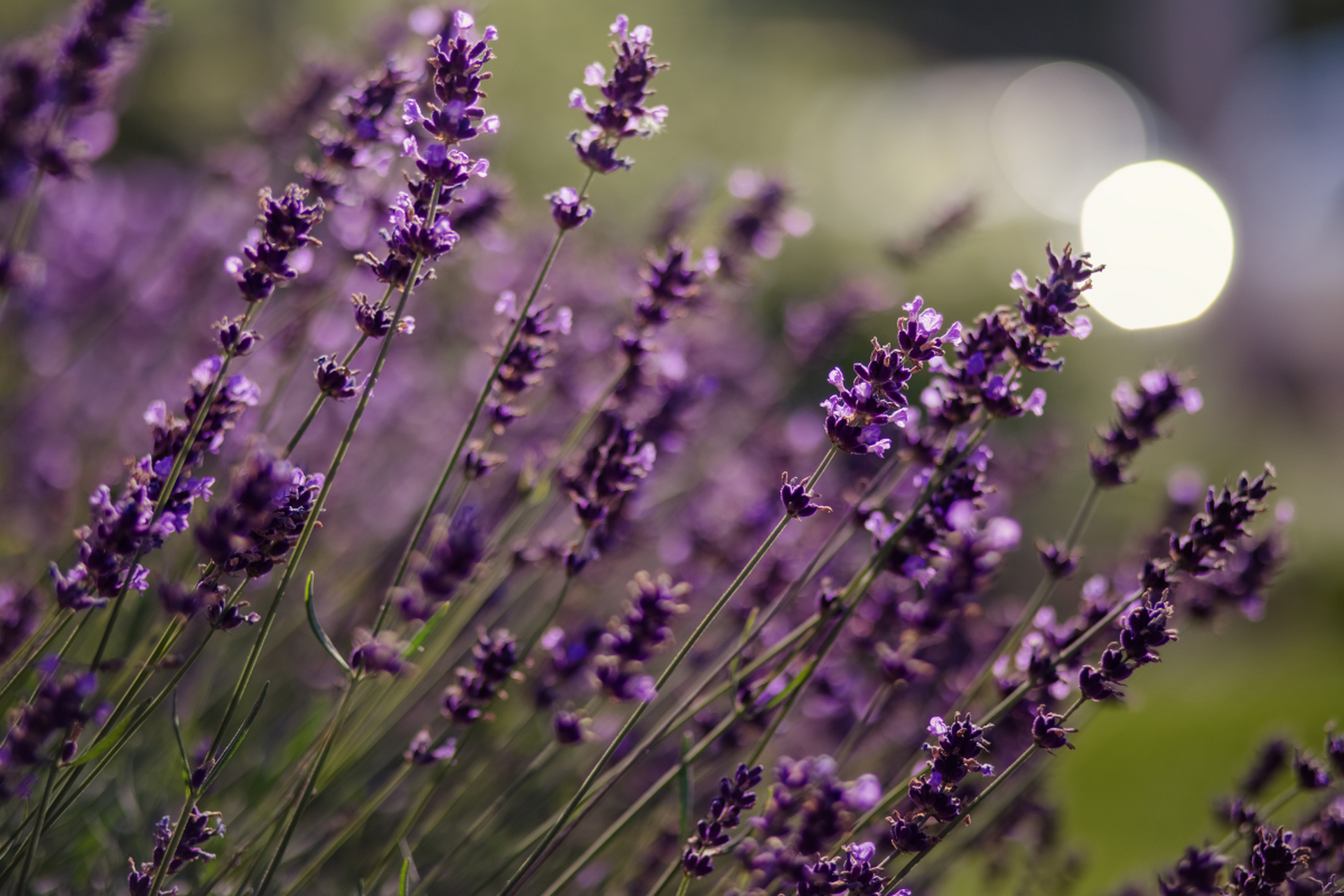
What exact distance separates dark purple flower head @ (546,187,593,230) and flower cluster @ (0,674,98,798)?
0.84 m

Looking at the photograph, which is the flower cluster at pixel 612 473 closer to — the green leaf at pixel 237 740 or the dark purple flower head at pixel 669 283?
the dark purple flower head at pixel 669 283

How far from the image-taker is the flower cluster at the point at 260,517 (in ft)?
3.64

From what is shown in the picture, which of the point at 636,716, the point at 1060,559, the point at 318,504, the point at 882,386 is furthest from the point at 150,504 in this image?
the point at 1060,559

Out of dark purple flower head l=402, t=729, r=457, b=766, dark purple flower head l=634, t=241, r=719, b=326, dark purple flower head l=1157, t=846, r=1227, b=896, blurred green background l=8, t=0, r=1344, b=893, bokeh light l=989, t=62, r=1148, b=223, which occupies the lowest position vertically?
dark purple flower head l=402, t=729, r=457, b=766

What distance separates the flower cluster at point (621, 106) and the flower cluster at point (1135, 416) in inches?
32.6

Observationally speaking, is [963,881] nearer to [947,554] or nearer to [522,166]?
[947,554]

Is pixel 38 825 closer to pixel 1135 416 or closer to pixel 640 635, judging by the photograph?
pixel 640 635

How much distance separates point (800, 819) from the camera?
65.5 inches

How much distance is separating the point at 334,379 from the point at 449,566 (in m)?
0.33

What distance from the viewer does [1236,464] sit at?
672cm

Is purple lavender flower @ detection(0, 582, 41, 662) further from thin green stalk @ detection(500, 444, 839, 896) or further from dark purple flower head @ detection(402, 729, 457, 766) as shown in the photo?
thin green stalk @ detection(500, 444, 839, 896)

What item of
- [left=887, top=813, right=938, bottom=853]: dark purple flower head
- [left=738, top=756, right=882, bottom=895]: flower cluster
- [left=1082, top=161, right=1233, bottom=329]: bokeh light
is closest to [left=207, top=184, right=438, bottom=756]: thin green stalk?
[left=738, top=756, right=882, bottom=895]: flower cluster

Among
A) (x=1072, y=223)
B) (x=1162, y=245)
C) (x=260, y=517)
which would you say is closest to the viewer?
(x=260, y=517)

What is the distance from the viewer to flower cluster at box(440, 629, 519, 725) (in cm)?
150
